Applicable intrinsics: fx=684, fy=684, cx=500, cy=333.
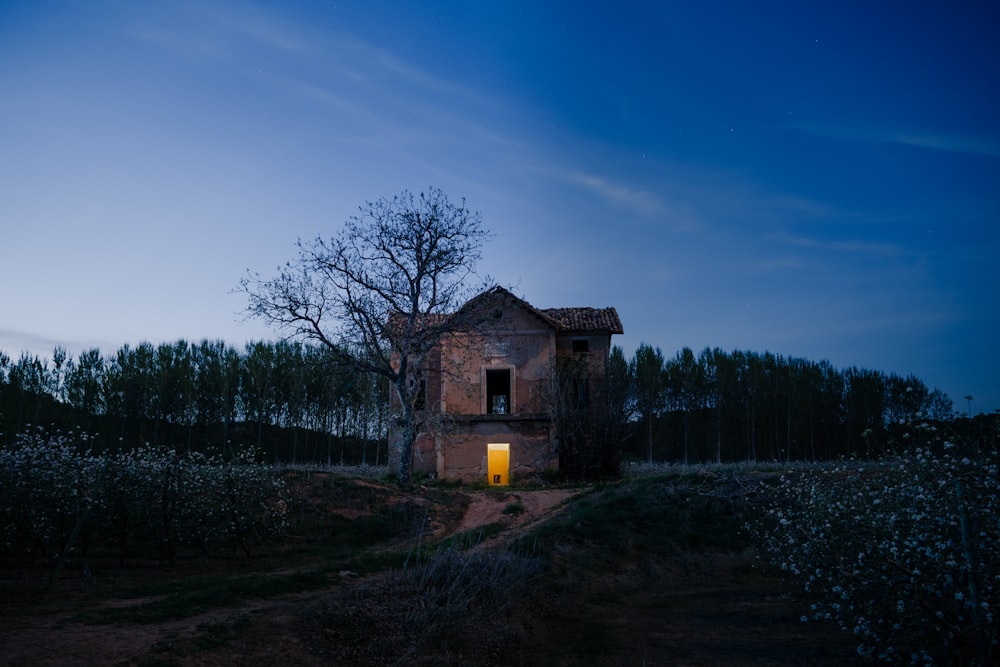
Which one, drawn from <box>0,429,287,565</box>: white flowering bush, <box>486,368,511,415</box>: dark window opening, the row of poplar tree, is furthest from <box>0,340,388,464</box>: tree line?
<box>0,429,287,565</box>: white flowering bush

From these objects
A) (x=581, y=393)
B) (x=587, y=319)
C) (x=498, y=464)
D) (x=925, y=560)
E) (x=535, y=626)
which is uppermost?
(x=587, y=319)

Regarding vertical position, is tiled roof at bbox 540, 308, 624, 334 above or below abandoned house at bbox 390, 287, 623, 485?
above

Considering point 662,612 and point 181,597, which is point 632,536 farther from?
point 181,597

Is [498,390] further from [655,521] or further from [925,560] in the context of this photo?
[925,560]

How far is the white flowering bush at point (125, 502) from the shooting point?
13.5 meters

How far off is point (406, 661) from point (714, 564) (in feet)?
30.2

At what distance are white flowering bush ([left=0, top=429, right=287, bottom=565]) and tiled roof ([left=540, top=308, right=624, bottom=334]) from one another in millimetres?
18457

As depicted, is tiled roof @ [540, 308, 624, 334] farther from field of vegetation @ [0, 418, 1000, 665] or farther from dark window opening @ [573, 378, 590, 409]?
field of vegetation @ [0, 418, 1000, 665]

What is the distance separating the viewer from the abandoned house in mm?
29625

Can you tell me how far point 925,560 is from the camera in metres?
7.89

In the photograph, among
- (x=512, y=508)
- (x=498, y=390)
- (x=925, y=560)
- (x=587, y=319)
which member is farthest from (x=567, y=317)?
(x=925, y=560)

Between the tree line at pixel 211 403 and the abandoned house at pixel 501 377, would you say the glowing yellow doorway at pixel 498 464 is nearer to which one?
the abandoned house at pixel 501 377

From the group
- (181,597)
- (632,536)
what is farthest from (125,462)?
(632,536)

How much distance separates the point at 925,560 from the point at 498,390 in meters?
27.2
